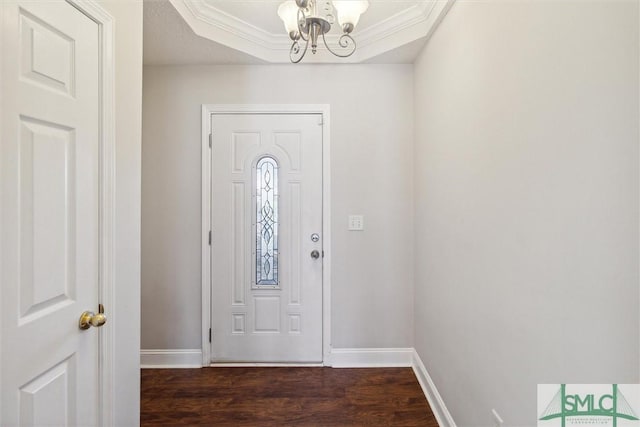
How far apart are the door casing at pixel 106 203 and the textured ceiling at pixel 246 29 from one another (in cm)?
79

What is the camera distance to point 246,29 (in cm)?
225

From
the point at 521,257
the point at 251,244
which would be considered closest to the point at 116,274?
the point at 251,244

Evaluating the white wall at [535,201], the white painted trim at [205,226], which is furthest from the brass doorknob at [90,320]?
the white wall at [535,201]

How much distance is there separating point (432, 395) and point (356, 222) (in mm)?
A: 1294

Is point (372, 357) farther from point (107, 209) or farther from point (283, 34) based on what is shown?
point (283, 34)

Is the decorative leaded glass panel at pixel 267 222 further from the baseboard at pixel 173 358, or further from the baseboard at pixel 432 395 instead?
the baseboard at pixel 432 395

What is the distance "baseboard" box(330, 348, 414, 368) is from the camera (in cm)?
253

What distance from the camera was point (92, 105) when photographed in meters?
1.18

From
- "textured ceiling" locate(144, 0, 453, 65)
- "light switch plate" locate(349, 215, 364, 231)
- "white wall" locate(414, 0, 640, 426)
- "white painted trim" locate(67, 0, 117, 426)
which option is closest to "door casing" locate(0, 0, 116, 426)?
"white painted trim" locate(67, 0, 117, 426)

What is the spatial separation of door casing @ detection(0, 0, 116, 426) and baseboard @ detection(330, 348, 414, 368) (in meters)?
1.65

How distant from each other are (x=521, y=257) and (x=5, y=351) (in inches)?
64.5

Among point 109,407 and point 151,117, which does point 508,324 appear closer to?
point 109,407

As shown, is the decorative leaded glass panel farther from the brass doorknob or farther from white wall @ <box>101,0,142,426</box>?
the brass doorknob

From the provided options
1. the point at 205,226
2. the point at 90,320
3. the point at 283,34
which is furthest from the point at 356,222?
the point at 90,320
